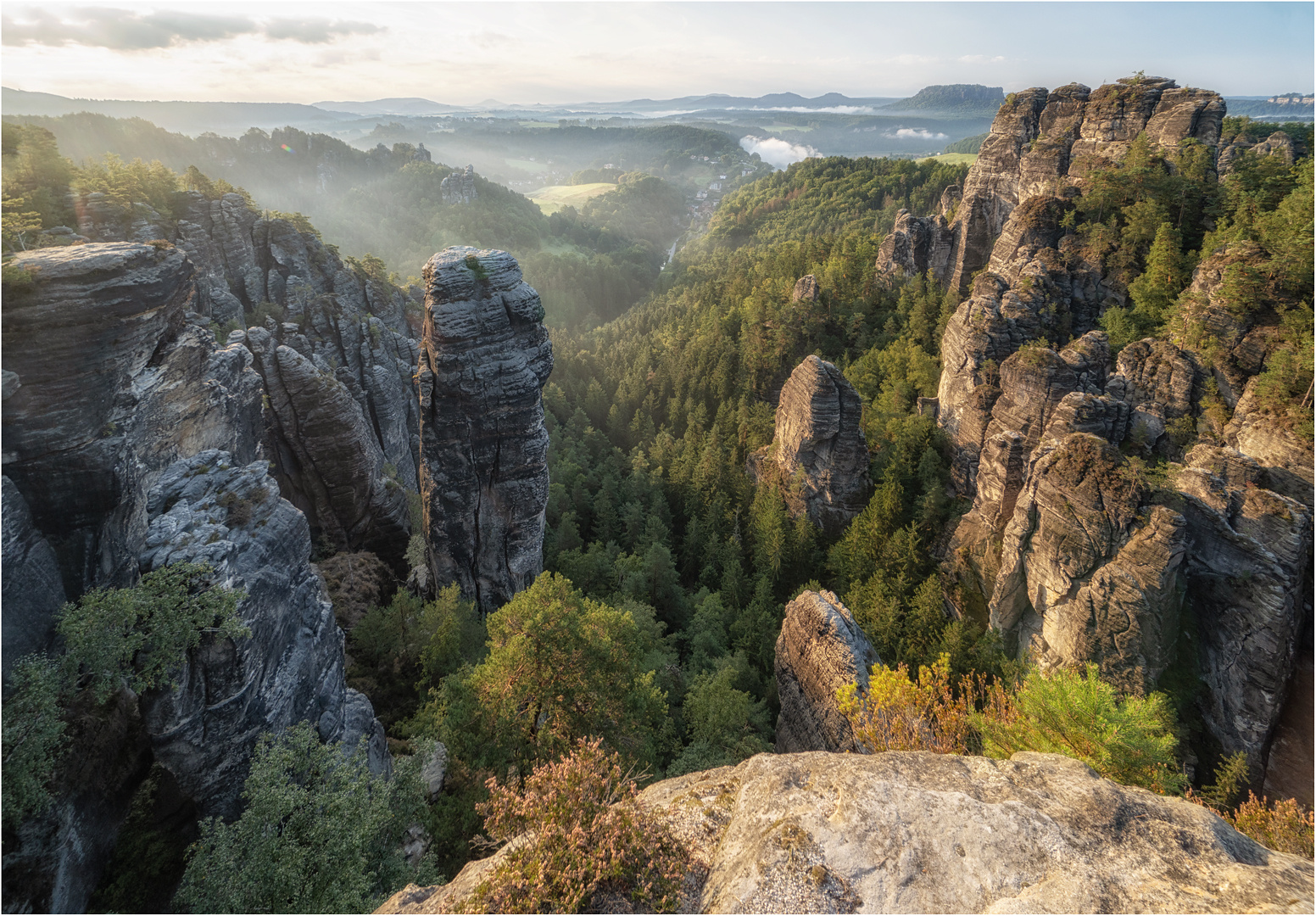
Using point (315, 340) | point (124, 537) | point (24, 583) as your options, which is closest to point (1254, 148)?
point (124, 537)

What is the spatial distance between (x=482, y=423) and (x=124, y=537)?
17034 millimetres

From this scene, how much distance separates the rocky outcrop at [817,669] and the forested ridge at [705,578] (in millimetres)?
2107

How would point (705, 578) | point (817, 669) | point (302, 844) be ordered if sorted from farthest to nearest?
point (705, 578), point (817, 669), point (302, 844)

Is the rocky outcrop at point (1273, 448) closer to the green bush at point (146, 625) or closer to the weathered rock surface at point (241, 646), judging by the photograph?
the weathered rock surface at point (241, 646)

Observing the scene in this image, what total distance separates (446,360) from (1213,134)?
207 feet

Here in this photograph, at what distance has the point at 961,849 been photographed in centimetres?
878

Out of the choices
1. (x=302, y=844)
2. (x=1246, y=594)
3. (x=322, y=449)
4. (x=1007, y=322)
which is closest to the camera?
(x=302, y=844)

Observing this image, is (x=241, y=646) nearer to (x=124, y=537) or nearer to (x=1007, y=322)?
(x=124, y=537)

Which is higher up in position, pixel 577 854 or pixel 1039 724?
pixel 577 854

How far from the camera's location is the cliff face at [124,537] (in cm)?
1352

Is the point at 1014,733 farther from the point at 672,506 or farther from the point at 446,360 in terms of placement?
the point at 672,506

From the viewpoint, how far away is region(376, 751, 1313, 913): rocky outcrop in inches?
314

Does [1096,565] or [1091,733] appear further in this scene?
[1096,565]

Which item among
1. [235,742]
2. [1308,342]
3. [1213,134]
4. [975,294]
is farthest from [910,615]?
[1213,134]
